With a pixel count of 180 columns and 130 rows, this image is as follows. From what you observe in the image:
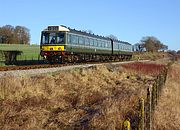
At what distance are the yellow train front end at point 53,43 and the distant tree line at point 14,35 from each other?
57684 mm

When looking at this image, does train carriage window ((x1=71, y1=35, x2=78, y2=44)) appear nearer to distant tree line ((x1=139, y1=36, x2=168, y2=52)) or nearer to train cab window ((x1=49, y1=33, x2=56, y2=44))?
train cab window ((x1=49, y1=33, x2=56, y2=44))

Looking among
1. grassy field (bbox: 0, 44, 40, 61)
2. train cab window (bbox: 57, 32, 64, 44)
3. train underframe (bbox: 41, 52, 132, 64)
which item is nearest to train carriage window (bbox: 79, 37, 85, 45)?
train underframe (bbox: 41, 52, 132, 64)

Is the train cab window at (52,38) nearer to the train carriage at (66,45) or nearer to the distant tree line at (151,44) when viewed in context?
the train carriage at (66,45)

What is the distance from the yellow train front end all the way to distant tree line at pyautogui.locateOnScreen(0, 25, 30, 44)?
5768 centimetres

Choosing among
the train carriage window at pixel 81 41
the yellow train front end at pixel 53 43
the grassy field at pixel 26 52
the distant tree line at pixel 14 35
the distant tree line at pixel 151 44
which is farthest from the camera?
the distant tree line at pixel 151 44

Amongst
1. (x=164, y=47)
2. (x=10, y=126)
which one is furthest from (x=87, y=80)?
(x=164, y=47)

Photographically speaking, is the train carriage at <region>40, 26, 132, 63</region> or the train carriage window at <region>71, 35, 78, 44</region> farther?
the train carriage window at <region>71, 35, 78, 44</region>

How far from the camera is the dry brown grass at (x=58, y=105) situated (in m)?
9.83

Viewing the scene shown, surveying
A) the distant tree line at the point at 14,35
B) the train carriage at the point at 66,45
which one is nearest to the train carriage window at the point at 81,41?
the train carriage at the point at 66,45

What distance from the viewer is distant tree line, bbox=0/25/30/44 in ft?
287

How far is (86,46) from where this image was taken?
115 ft

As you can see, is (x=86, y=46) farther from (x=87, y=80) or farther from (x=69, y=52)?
(x=87, y=80)

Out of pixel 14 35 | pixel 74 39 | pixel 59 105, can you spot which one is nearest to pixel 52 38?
pixel 74 39

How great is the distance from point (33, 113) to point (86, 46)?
24.4 m
